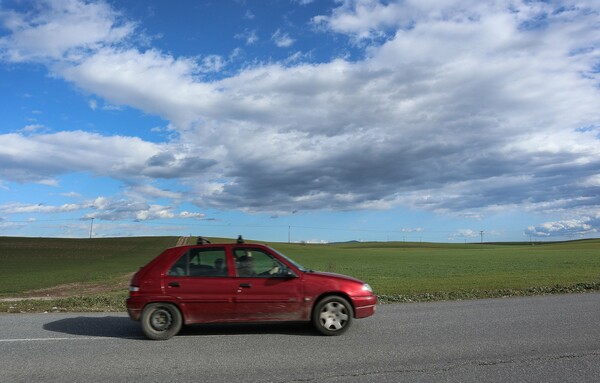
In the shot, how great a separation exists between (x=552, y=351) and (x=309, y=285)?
356 centimetres

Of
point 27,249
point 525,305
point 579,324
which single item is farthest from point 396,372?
point 27,249

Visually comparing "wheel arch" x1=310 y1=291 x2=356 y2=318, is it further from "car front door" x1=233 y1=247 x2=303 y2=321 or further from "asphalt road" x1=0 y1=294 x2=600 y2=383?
"asphalt road" x1=0 y1=294 x2=600 y2=383

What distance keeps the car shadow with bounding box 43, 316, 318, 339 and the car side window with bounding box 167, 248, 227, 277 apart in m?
1.02

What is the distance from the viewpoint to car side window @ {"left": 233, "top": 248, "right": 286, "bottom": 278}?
8.34m

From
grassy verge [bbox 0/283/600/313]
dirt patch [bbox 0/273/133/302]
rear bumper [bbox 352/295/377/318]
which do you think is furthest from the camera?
dirt patch [bbox 0/273/133/302]

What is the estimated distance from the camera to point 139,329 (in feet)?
29.5

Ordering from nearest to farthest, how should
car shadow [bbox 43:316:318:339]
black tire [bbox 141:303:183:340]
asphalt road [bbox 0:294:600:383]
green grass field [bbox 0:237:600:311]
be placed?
asphalt road [bbox 0:294:600:383] → black tire [bbox 141:303:183:340] → car shadow [bbox 43:316:318:339] → green grass field [bbox 0:237:600:311]

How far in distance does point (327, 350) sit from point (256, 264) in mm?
2042

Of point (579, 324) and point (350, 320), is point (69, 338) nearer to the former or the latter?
point (350, 320)

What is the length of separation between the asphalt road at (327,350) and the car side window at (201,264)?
1011 millimetres

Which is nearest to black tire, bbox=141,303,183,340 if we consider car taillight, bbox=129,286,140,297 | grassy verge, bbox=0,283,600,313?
car taillight, bbox=129,286,140,297

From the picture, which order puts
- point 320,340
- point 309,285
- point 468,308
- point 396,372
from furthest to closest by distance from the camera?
point 468,308 → point 309,285 → point 320,340 → point 396,372

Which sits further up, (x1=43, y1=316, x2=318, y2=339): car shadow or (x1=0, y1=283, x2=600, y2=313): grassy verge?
(x1=0, y1=283, x2=600, y2=313): grassy verge

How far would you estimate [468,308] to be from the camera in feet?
35.2
